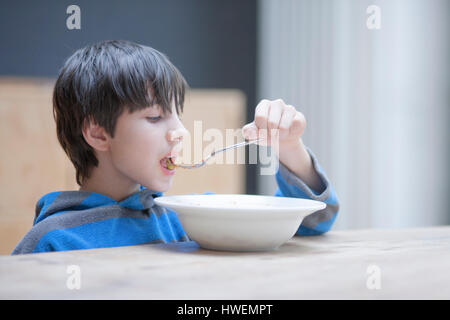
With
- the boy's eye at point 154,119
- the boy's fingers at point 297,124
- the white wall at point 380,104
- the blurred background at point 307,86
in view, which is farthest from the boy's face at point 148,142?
the white wall at point 380,104

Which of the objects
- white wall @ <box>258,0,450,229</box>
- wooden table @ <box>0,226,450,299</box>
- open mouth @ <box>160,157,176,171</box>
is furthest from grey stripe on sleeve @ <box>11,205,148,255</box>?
white wall @ <box>258,0,450,229</box>

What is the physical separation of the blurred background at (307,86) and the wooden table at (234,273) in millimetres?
Result: 1865

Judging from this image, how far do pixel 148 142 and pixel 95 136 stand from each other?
0.12 metres

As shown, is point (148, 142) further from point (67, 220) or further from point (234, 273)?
point (234, 273)

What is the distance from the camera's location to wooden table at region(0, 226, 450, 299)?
1.73ft

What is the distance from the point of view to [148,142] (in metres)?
1.07

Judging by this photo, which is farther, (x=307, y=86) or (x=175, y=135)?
(x=307, y=86)

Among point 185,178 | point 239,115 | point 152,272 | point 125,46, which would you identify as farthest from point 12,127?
point 152,272

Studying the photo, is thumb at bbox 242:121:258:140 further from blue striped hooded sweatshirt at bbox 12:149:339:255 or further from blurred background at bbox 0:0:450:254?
blurred background at bbox 0:0:450:254

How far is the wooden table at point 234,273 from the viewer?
53 centimetres

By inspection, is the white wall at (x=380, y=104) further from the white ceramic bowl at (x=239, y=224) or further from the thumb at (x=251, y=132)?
the white ceramic bowl at (x=239, y=224)

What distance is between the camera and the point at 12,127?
2.49 m

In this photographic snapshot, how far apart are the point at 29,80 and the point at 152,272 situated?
83.2 inches

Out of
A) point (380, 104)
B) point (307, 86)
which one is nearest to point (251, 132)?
point (380, 104)
